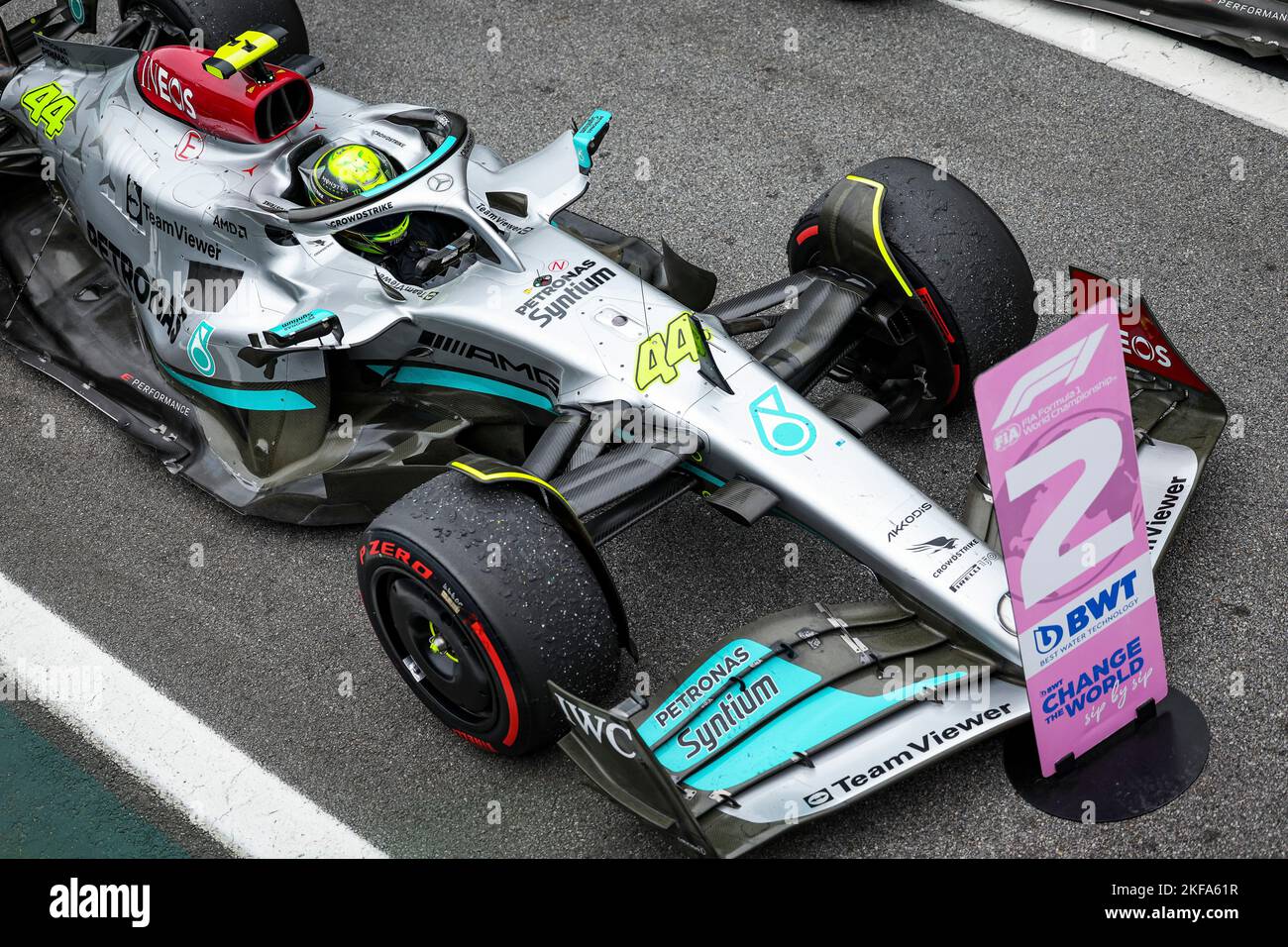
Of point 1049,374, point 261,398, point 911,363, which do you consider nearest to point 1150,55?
point 911,363

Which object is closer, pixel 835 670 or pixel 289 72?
pixel 835 670

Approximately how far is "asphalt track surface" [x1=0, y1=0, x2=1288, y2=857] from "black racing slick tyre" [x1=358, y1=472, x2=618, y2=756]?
0.36 meters

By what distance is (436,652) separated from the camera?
428 cm

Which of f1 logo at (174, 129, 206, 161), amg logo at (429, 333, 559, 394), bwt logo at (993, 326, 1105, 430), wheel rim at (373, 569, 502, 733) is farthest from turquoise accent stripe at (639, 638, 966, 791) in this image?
f1 logo at (174, 129, 206, 161)

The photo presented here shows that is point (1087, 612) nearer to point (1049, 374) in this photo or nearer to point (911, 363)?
point (1049, 374)

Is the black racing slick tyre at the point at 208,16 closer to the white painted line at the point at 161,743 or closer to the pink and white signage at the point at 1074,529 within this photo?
the white painted line at the point at 161,743

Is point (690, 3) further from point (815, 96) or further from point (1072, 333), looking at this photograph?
point (1072, 333)

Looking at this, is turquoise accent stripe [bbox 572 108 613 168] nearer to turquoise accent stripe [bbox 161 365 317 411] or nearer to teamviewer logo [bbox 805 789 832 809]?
turquoise accent stripe [bbox 161 365 317 411]

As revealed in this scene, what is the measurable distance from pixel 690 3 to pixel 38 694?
4.91 metres

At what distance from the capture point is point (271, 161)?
5.25 meters

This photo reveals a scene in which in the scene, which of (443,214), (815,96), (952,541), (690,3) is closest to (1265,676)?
(952,541)

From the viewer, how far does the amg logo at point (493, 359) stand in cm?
465

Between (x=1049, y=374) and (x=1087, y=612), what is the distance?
2.36ft

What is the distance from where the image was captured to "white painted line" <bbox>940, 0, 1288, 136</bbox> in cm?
673
